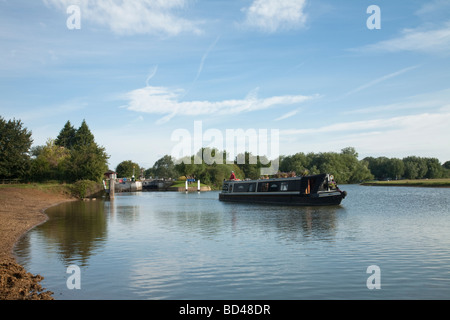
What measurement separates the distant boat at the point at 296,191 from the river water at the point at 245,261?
1649 centimetres

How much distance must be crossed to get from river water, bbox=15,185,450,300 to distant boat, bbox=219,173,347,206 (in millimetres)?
16491

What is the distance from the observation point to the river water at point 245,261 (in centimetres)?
1120

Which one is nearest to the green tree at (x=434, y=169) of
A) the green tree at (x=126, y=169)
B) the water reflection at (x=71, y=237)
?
the green tree at (x=126, y=169)

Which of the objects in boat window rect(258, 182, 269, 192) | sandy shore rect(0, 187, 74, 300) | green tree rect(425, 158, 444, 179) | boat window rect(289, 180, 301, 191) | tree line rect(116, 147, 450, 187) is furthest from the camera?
green tree rect(425, 158, 444, 179)

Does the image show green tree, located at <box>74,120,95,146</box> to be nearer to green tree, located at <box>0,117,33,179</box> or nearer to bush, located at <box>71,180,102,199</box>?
green tree, located at <box>0,117,33,179</box>

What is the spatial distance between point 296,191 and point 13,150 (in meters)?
45.1

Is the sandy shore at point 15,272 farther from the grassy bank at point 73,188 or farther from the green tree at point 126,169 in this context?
the green tree at point 126,169

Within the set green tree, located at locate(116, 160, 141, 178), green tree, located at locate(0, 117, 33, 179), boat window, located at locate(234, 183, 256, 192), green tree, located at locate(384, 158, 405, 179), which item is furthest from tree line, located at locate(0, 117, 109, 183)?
green tree, located at locate(384, 158, 405, 179)

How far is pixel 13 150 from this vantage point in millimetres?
62281

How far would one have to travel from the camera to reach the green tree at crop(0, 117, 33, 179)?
61375 mm

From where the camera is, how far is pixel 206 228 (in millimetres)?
25922

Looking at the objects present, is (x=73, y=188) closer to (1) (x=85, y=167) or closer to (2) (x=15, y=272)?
(1) (x=85, y=167)

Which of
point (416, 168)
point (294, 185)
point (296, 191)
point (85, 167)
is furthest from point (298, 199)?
point (416, 168)
